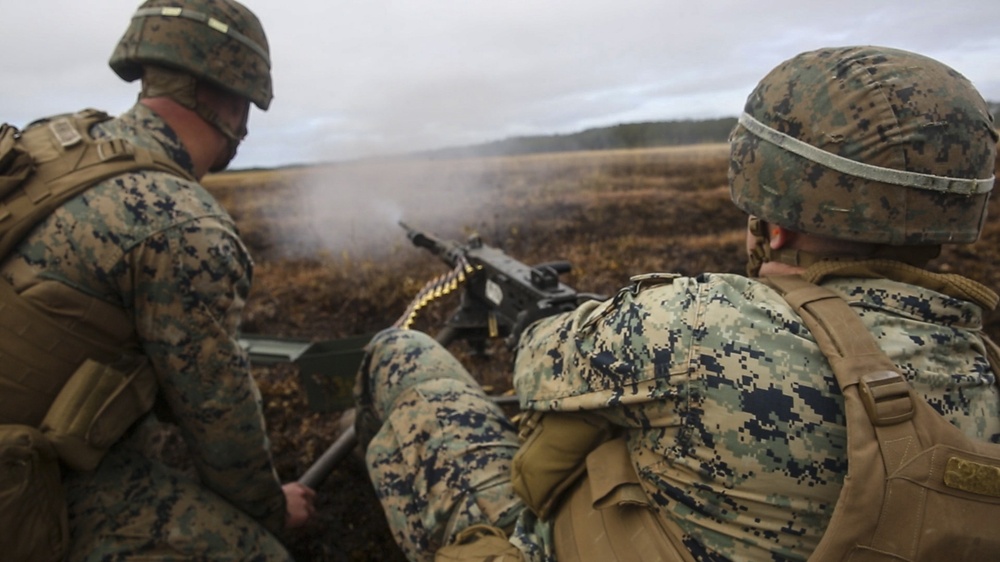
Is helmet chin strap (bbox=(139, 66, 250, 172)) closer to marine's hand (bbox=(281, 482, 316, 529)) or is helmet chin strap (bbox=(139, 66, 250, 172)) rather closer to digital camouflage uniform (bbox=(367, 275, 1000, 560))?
marine's hand (bbox=(281, 482, 316, 529))

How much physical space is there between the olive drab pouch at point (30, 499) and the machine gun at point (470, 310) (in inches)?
48.5

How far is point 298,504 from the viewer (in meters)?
3.08

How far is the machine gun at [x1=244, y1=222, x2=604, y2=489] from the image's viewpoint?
10.7 ft

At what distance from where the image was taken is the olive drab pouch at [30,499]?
2.08 meters

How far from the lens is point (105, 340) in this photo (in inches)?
92.3

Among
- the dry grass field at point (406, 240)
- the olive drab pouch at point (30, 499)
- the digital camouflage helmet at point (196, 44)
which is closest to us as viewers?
the olive drab pouch at point (30, 499)

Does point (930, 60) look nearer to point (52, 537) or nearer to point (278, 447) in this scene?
point (52, 537)

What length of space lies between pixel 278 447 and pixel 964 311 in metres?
3.41

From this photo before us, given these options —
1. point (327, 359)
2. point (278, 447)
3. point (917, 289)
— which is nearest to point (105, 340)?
point (327, 359)

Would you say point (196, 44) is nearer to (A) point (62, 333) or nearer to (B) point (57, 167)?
(B) point (57, 167)

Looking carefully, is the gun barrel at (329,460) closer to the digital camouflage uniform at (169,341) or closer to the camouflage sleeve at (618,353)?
the digital camouflage uniform at (169,341)

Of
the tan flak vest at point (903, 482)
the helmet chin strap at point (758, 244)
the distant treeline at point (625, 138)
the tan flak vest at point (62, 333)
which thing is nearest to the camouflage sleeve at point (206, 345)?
the tan flak vest at point (62, 333)

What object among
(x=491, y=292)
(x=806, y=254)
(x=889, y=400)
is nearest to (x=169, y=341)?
(x=491, y=292)

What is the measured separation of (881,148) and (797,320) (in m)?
0.44
